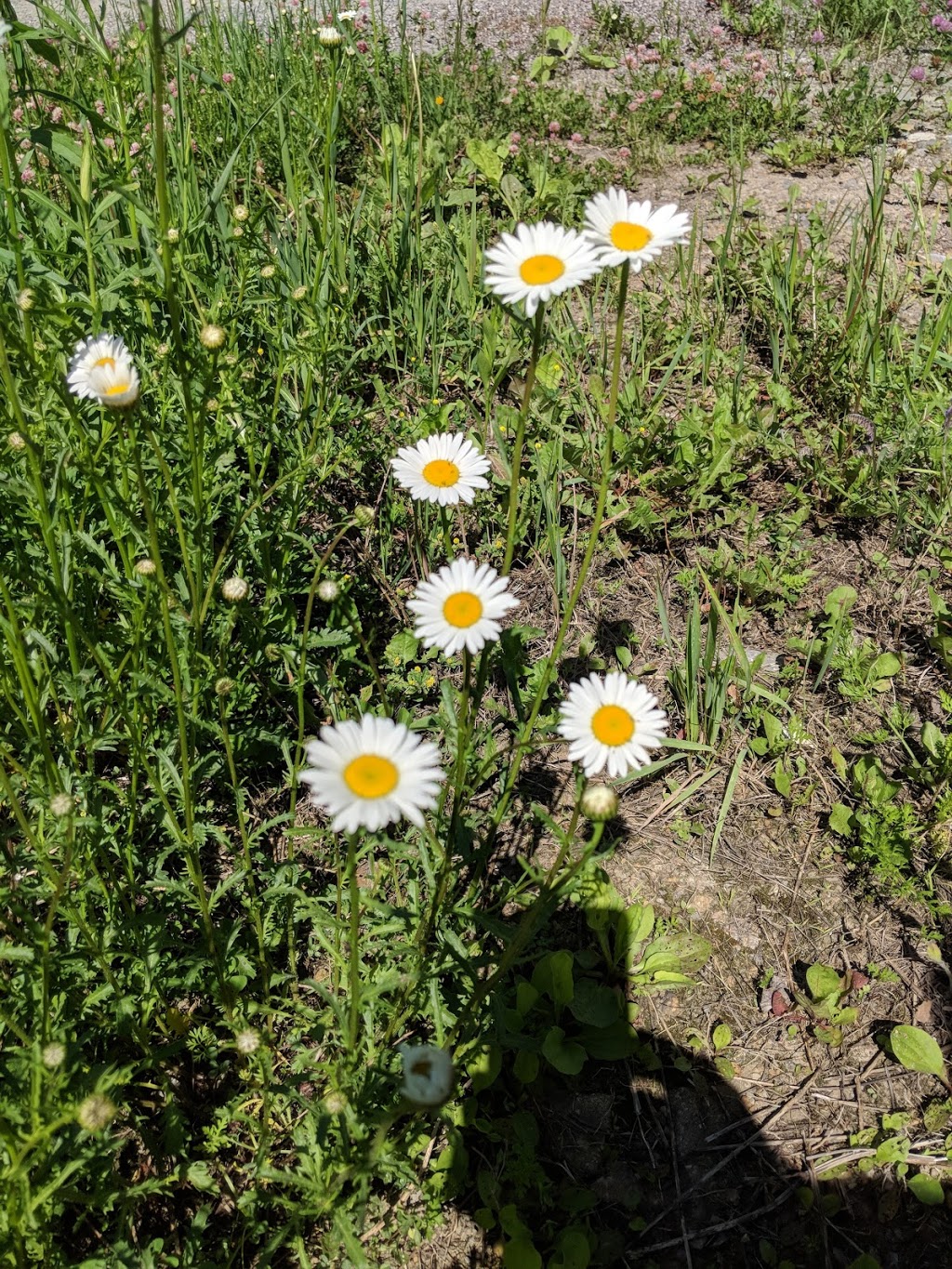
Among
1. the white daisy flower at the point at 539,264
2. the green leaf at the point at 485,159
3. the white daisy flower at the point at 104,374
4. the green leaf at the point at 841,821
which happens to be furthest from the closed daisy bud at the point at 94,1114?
the green leaf at the point at 485,159

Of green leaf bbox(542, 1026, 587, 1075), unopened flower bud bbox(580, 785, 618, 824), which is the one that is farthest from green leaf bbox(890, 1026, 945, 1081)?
unopened flower bud bbox(580, 785, 618, 824)

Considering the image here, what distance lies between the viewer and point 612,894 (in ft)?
6.41

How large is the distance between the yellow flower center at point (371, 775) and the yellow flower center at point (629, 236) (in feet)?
2.66

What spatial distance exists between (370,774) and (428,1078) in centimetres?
38

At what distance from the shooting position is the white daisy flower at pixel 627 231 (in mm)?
1367

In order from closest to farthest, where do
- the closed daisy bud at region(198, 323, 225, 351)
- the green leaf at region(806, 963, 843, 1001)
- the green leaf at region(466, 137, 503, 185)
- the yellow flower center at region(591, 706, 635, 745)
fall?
the yellow flower center at region(591, 706, 635, 745) → the closed daisy bud at region(198, 323, 225, 351) → the green leaf at region(806, 963, 843, 1001) → the green leaf at region(466, 137, 503, 185)

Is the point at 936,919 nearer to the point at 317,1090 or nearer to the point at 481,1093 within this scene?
the point at 481,1093

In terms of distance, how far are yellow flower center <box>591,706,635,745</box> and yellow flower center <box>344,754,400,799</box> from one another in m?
0.34

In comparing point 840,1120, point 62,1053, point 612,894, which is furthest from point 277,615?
point 840,1120

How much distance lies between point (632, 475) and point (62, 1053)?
2154mm

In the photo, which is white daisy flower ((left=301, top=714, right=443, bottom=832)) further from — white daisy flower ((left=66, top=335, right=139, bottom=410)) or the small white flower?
white daisy flower ((left=66, top=335, right=139, bottom=410))

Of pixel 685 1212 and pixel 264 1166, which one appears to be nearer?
pixel 264 1166

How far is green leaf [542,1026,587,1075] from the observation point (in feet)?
5.64

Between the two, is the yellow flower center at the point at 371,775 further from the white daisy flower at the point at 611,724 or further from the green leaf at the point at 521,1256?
the green leaf at the point at 521,1256
